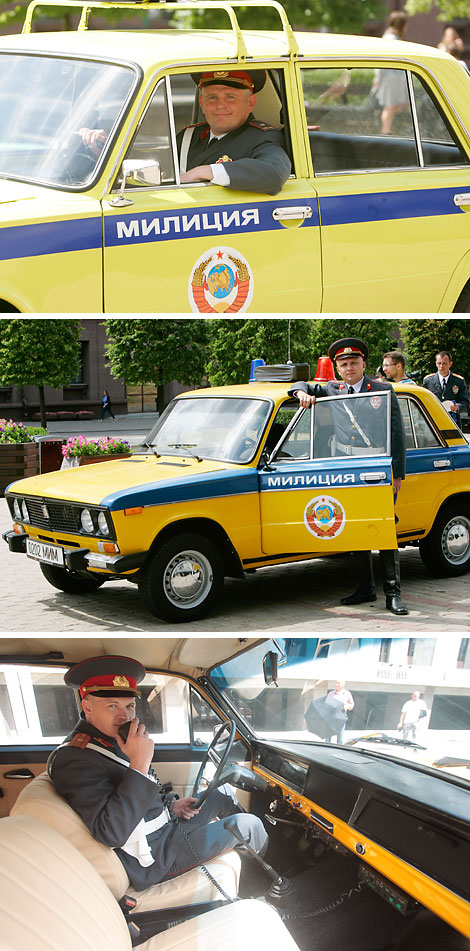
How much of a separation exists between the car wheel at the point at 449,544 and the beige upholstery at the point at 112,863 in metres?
0.91

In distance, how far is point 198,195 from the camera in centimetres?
215

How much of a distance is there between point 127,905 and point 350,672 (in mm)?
790

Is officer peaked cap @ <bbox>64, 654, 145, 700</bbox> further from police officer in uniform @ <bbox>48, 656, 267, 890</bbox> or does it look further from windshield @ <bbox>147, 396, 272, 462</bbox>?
windshield @ <bbox>147, 396, 272, 462</bbox>

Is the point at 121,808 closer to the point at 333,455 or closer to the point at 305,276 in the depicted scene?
the point at 333,455

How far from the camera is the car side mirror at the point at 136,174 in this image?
2111mm

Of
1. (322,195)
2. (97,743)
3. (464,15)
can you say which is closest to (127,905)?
(97,743)

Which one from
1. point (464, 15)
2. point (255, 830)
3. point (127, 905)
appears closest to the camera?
point (464, 15)

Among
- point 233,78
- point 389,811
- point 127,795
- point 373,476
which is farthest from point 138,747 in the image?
point 233,78

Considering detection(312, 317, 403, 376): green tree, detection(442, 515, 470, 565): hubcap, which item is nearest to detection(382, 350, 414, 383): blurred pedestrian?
detection(312, 317, 403, 376): green tree

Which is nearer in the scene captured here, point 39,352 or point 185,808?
point 39,352

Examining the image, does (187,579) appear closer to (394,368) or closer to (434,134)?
(394,368)

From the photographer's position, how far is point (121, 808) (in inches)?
85.5

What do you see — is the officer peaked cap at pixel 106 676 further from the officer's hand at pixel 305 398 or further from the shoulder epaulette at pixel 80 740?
the officer's hand at pixel 305 398

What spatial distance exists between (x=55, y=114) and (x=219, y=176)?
16.2 inches
